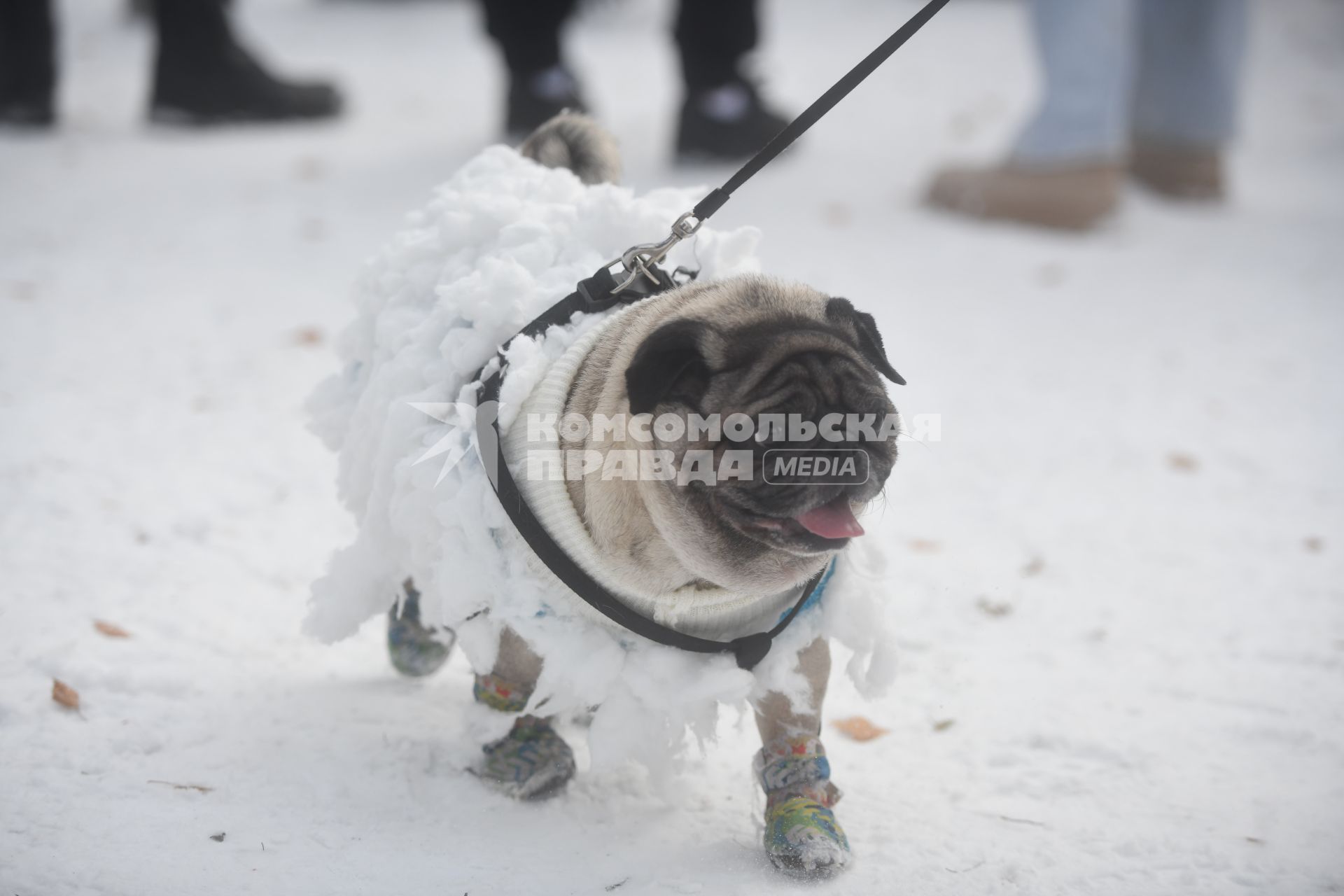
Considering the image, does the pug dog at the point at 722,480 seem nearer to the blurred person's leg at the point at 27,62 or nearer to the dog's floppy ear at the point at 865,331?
the dog's floppy ear at the point at 865,331

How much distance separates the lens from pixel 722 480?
190 cm

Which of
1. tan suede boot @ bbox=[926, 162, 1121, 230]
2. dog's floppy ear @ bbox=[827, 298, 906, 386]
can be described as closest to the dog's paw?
dog's floppy ear @ bbox=[827, 298, 906, 386]

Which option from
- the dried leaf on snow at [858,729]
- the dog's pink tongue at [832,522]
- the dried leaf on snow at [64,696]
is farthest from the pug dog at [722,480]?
the dried leaf on snow at [64,696]

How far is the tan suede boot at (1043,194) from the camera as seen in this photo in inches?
252

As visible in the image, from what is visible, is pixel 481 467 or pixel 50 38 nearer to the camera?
pixel 481 467

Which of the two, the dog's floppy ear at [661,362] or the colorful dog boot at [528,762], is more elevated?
the dog's floppy ear at [661,362]

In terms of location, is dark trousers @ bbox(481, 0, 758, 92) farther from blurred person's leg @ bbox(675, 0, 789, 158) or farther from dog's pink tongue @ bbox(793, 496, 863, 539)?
dog's pink tongue @ bbox(793, 496, 863, 539)

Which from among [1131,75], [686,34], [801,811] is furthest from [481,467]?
[1131,75]

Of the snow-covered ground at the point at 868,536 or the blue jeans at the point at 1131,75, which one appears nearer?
the snow-covered ground at the point at 868,536

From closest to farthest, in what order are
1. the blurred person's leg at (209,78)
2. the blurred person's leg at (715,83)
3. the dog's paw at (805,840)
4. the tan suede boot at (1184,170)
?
1. the dog's paw at (805,840)
2. the blurred person's leg at (715,83)
3. the tan suede boot at (1184,170)
4. the blurred person's leg at (209,78)

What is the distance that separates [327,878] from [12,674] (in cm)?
103

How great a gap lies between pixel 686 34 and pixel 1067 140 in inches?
91.9

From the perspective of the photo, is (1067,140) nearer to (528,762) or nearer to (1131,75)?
(1131,75)

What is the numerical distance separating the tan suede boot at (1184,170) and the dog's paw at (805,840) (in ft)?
19.9
